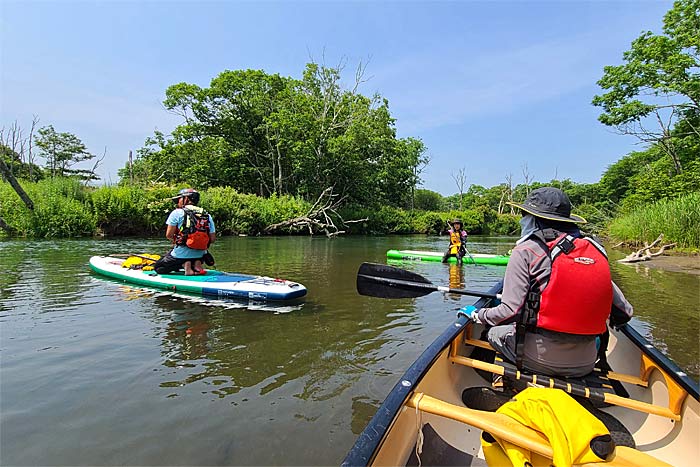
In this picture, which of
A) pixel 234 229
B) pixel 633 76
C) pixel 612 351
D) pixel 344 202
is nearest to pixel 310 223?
pixel 234 229

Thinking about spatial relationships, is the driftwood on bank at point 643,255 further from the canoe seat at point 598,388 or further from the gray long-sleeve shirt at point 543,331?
the gray long-sleeve shirt at point 543,331

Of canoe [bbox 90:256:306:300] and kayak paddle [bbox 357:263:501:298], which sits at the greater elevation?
kayak paddle [bbox 357:263:501:298]

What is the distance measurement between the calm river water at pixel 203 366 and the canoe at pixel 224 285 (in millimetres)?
188

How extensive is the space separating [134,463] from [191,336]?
233 centimetres

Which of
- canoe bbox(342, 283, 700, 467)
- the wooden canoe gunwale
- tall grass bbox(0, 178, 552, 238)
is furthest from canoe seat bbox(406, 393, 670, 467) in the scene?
tall grass bbox(0, 178, 552, 238)

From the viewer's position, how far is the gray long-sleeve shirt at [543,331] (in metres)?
2.31

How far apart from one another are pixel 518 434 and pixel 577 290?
3.16 feet

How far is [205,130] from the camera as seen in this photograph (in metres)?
31.3

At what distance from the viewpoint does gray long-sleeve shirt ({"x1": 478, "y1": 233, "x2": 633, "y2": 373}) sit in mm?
2314

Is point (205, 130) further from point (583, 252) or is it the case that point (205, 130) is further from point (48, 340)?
point (583, 252)

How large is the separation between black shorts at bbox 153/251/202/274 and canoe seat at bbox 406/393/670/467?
5.82 metres

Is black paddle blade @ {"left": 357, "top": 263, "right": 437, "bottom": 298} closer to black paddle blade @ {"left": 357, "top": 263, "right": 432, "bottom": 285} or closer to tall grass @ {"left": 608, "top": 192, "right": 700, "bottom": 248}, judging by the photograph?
black paddle blade @ {"left": 357, "top": 263, "right": 432, "bottom": 285}

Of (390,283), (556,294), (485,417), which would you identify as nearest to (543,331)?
(556,294)

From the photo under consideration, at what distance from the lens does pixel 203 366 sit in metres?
3.76
